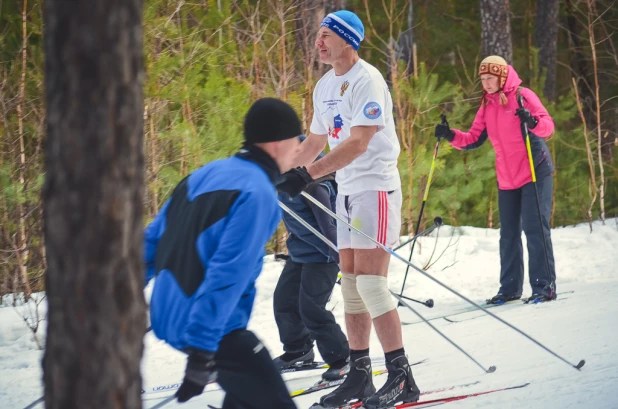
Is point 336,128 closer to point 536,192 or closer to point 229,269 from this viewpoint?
point 229,269

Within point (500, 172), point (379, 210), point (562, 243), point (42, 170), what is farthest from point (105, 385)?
point (562, 243)

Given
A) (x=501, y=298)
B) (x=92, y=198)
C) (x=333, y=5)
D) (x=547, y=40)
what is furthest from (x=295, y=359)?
(x=547, y=40)

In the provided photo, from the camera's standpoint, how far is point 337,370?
493 cm

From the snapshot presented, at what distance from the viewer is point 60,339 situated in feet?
6.42

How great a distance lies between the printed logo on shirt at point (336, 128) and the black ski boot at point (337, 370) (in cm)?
144

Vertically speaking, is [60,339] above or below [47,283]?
below

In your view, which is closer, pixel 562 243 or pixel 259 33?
pixel 259 33

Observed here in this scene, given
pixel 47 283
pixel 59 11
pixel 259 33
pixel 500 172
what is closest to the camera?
pixel 59 11

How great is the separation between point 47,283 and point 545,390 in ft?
9.48

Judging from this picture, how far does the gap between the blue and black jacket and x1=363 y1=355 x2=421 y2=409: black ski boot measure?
1407 mm

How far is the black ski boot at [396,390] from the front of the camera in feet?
13.1

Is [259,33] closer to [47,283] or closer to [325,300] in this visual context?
[325,300]

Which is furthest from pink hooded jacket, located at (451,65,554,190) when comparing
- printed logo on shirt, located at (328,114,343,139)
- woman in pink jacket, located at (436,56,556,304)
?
printed logo on shirt, located at (328,114,343,139)

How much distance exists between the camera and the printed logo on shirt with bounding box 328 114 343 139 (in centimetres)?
434
